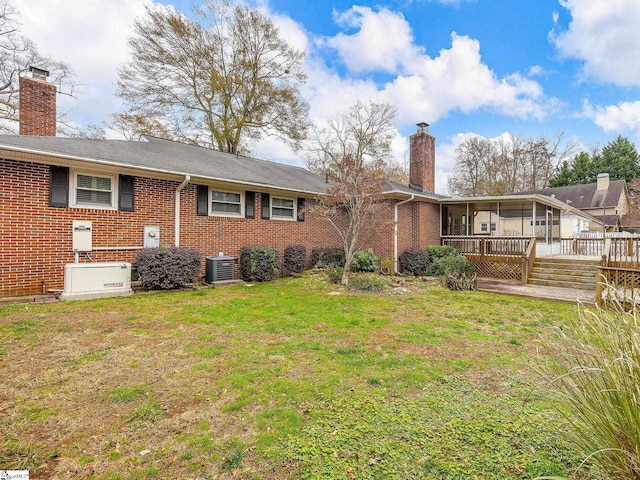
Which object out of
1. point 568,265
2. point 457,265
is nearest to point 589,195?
point 568,265

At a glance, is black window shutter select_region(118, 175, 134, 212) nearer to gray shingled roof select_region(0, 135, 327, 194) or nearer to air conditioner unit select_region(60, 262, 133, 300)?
gray shingled roof select_region(0, 135, 327, 194)

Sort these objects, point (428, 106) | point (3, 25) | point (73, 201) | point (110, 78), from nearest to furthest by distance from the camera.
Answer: point (73, 201) < point (3, 25) < point (110, 78) < point (428, 106)

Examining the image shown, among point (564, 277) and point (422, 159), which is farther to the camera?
point (422, 159)

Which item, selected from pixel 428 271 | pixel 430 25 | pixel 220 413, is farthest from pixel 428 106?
pixel 220 413

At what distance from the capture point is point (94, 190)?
754 cm

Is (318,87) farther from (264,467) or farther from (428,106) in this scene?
(264,467)

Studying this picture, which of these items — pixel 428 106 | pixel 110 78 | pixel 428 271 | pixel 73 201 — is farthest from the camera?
pixel 428 106

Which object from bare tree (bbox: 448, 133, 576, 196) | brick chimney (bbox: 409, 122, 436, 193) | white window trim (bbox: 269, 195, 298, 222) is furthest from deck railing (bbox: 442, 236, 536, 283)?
bare tree (bbox: 448, 133, 576, 196)

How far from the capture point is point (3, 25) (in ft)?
42.3

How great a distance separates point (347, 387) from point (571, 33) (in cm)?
1781

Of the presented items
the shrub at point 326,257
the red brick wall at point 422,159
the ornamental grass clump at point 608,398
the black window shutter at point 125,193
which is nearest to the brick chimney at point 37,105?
the black window shutter at point 125,193

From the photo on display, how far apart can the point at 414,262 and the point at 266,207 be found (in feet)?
20.3

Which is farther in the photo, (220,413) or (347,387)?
(347,387)

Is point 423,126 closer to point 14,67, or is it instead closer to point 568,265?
point 568,265
